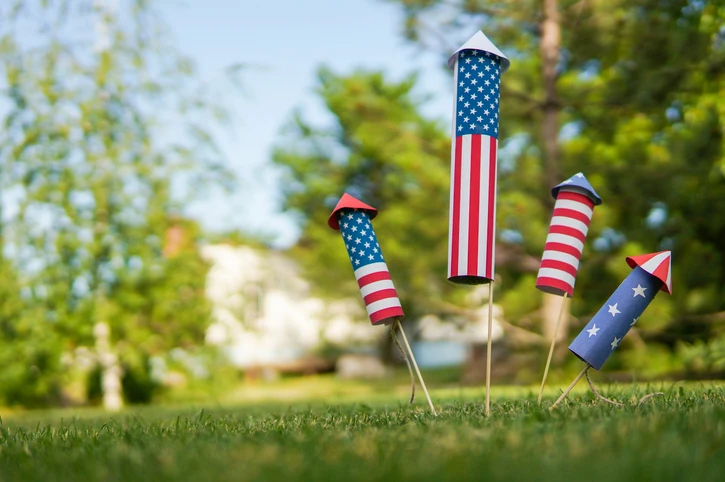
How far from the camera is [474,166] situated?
188 inches

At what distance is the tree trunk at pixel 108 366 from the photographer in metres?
14.1

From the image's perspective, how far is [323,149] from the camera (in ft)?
87.9

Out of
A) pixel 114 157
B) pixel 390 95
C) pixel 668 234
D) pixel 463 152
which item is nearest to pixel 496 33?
pixel 668 234

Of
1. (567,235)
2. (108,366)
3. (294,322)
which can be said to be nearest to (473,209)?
(567,235)

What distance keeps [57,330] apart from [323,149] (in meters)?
14.3

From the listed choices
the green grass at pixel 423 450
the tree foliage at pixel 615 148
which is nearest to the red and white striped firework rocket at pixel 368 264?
the green grass at pixel 423 450

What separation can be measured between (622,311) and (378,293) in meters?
1.55

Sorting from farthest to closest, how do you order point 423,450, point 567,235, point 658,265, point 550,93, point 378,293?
point 550,93, point 567,235, point 378,293, point 658,265, point 423,450

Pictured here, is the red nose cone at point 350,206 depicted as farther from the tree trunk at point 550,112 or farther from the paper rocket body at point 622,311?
the tree trunk at point 550,112

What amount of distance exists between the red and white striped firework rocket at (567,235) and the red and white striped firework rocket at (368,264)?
1.04 metres

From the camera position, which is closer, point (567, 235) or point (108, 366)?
point (567, 235)

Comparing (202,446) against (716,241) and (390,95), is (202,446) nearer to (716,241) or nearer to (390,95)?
(716,241)

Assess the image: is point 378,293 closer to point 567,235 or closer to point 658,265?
point 567,235

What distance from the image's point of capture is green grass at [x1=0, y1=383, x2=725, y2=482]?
109 inches
